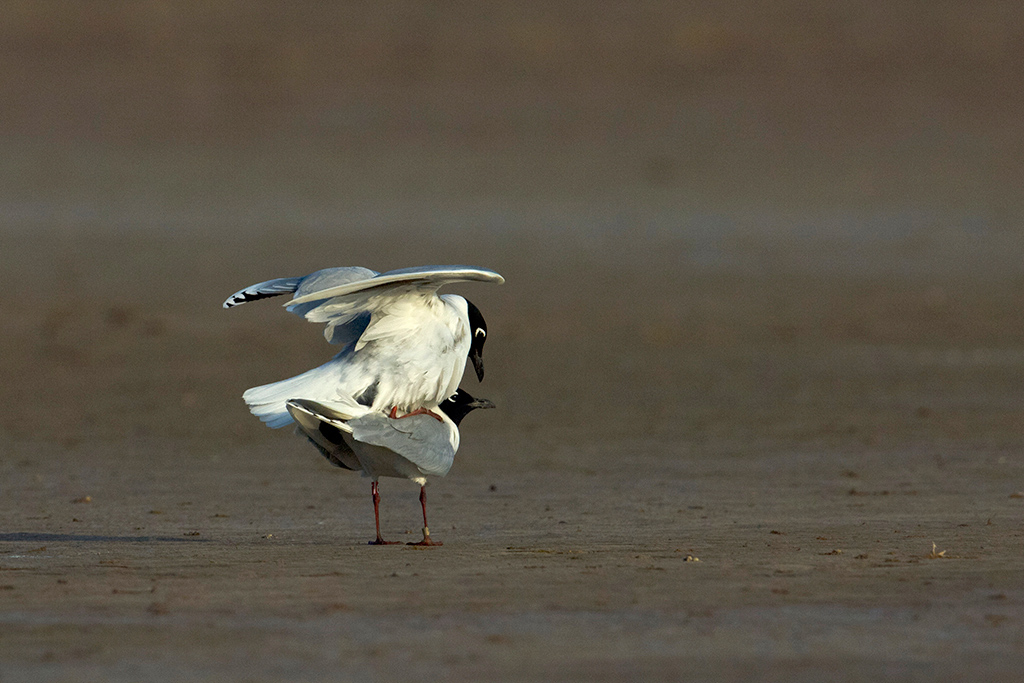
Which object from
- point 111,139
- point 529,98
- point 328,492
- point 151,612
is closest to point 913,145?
point 529,98

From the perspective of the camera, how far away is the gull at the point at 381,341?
8.31m

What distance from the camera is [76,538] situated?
8.77 m

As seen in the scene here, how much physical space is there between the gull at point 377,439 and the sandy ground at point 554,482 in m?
0.43

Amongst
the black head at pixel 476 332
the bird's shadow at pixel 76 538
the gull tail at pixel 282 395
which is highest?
the black head at pixel 476 332

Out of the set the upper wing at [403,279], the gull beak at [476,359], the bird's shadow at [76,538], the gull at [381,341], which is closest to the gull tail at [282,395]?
the gull at [381,341]

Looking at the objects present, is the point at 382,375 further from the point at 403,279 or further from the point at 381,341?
the point at 403,279

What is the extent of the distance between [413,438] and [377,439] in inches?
10.4

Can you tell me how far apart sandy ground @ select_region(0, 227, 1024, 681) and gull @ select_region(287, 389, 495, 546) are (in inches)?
16.8

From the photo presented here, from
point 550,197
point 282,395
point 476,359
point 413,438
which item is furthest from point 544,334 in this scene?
point 282,395

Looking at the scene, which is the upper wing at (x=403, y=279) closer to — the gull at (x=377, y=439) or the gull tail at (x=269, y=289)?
the gull tail at (x=269, y=289)

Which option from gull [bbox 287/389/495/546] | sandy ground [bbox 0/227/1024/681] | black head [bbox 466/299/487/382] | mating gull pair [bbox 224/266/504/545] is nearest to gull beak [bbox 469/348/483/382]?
black head [bbox 466/299/487/382]

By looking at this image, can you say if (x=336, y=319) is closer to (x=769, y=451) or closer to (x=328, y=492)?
(x=328, y=492)

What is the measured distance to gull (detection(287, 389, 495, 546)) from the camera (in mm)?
8180

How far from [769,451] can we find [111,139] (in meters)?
18.1
